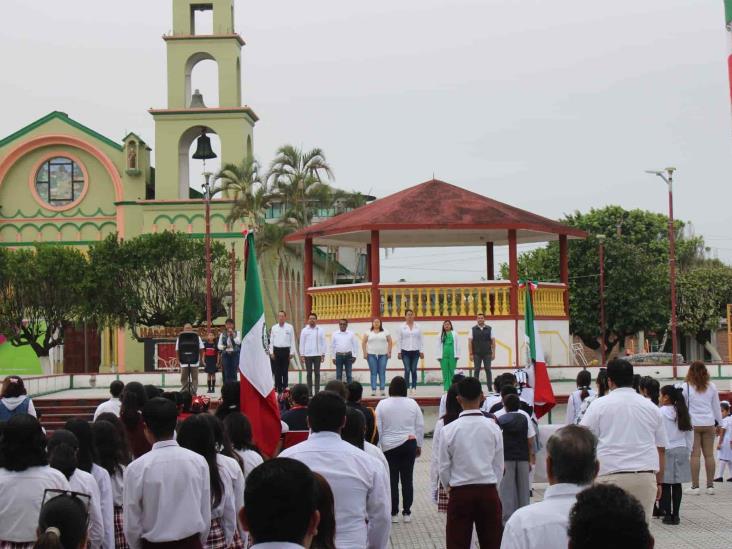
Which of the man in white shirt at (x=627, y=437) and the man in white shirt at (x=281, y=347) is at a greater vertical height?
the man in white shirt at (x=281, y=347)

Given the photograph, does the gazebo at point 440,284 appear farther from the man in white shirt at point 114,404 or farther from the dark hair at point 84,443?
the dark hair at point 84,443

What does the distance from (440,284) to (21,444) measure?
2432cm

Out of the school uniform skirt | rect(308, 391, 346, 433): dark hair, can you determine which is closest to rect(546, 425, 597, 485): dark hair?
rect(308, 391, 346, 433): dark hair

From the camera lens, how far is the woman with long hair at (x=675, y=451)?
13.1m

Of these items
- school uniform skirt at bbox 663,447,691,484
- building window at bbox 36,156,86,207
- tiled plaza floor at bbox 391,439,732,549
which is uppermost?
building window at bbox 36,156,86,207

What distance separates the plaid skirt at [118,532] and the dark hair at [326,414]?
203cm

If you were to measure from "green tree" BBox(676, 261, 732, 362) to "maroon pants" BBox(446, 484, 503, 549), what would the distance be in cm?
5880

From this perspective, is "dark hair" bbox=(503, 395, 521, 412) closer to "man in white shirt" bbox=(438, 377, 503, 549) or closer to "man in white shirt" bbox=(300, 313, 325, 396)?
"man in white shirt" bbox=(438, 377, 503, 549)

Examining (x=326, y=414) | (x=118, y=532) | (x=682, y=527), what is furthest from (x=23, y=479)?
(x=682, y=527)

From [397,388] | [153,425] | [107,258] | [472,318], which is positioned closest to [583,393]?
[397,388]

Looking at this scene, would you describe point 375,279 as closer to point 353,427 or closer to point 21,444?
point 353,427

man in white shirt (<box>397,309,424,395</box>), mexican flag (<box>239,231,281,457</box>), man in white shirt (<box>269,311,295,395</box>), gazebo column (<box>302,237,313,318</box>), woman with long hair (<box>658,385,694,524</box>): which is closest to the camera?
mexican flag (<box>239,231,281,457</box>)

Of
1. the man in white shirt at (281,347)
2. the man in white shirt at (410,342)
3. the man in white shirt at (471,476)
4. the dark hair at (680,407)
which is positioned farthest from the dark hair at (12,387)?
the man in white shirt at (410,342)

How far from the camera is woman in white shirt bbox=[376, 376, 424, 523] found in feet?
41.1
